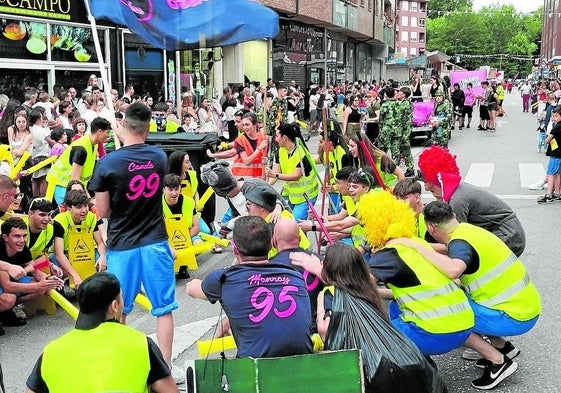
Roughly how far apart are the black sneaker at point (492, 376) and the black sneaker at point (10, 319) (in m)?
4.00

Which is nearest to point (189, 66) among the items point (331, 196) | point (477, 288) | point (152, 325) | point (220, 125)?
point (220, 125)

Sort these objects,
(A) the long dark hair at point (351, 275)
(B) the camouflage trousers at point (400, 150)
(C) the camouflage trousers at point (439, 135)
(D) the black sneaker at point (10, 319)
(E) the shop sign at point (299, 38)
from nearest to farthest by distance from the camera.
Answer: (A) the long dark hair at point (351, 275), (D) the black sneaker at point (10, 319), (B) the camouflage trousers at point (400, 150), (C) the camouflage trousers at point (439, 135), (E) the shop sign at point (299, 38)

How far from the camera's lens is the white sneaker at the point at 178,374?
16.7ft

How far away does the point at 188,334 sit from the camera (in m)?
6.32

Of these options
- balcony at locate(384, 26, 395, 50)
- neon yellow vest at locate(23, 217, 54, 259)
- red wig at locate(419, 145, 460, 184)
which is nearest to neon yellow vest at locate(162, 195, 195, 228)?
neon yellow vest at locate(23, 217, 54, 259)

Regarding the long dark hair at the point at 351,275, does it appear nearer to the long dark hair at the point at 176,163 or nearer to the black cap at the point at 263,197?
the black cap at the point at 263,197

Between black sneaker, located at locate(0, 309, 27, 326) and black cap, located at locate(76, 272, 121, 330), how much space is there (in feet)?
12.2

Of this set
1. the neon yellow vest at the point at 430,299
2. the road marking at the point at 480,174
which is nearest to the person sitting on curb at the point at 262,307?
the neon yellow vest at the point at 430,299

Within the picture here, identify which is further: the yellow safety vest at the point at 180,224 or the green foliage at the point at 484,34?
the green foliage at the point at 484,34

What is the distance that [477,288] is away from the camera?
16.5 ft

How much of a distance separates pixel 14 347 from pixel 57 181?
2.78 metres

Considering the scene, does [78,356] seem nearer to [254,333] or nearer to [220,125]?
[254,333]

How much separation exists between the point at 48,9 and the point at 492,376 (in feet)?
52.4

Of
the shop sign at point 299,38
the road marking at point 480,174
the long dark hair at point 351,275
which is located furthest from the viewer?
the shop sign at point 299,38
